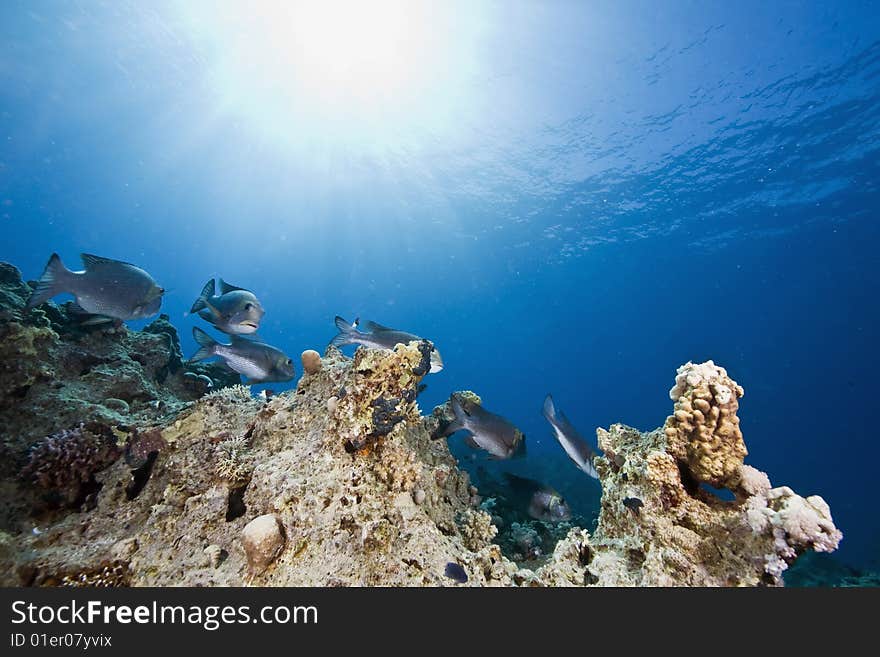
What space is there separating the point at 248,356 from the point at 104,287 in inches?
60.8

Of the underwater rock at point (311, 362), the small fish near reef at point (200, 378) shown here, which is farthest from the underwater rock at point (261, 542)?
the small fish near reef at point (200, 378)

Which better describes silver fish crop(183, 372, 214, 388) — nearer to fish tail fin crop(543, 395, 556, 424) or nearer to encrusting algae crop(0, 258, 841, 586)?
encrusting algae crop(0, 258, 841, 586)

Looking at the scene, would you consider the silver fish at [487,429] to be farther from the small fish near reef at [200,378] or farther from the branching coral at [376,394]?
the small fish near reef at [200,378]

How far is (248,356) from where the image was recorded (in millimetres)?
3818

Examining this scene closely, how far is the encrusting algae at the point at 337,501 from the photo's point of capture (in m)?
2.18

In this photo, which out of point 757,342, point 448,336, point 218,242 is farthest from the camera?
point 448,336

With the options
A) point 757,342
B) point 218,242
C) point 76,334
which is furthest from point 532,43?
point 218,242

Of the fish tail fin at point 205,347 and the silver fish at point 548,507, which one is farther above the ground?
the fish tail fin at point 205,347

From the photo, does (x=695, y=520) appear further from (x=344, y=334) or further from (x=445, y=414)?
(x=344, y=334)

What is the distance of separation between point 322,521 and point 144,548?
115 centimetres

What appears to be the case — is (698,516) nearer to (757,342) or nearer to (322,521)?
(322,521)

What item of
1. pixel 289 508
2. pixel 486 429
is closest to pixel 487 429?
pixel 486 429

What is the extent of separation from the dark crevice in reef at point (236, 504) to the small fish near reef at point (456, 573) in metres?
1.46

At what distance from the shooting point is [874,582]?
9.51 meters
